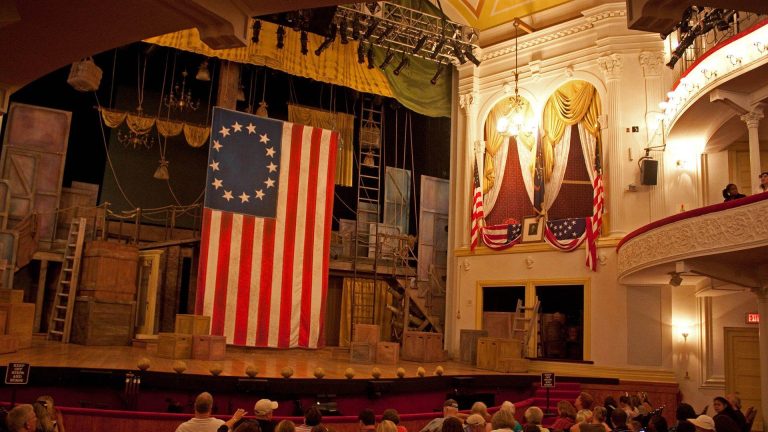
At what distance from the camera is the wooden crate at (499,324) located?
Result: 608 inches

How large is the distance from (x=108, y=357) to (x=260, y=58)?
7.55 metres

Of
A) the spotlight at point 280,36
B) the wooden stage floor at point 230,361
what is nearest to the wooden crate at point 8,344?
the wooden stage floor at point 230,361

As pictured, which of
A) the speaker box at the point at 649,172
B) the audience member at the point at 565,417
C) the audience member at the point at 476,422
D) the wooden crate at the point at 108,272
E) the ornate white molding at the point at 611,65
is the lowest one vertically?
the audience member at the point at 565,417

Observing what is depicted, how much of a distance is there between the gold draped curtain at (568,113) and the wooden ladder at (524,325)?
2970 mm

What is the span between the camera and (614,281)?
14.1 meters

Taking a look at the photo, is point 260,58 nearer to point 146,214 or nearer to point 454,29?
point 454,29

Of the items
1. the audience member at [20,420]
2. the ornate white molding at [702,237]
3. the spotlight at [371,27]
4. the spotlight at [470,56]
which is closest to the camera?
the audience member at [20,420]

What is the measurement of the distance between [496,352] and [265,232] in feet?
17.0

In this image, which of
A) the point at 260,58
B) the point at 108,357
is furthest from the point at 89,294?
the point at 260,58

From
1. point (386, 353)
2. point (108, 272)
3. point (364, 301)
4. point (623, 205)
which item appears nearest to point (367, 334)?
point (386, 353)

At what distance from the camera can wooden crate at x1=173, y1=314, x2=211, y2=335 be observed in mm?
12062

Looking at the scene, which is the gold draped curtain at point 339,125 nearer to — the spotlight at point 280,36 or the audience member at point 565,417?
the spotlight at point 280,36

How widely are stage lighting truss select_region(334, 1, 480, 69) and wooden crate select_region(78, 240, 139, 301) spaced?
6.10 meters

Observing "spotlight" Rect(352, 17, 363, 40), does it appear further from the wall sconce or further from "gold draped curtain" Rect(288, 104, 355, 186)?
the wall sconce
